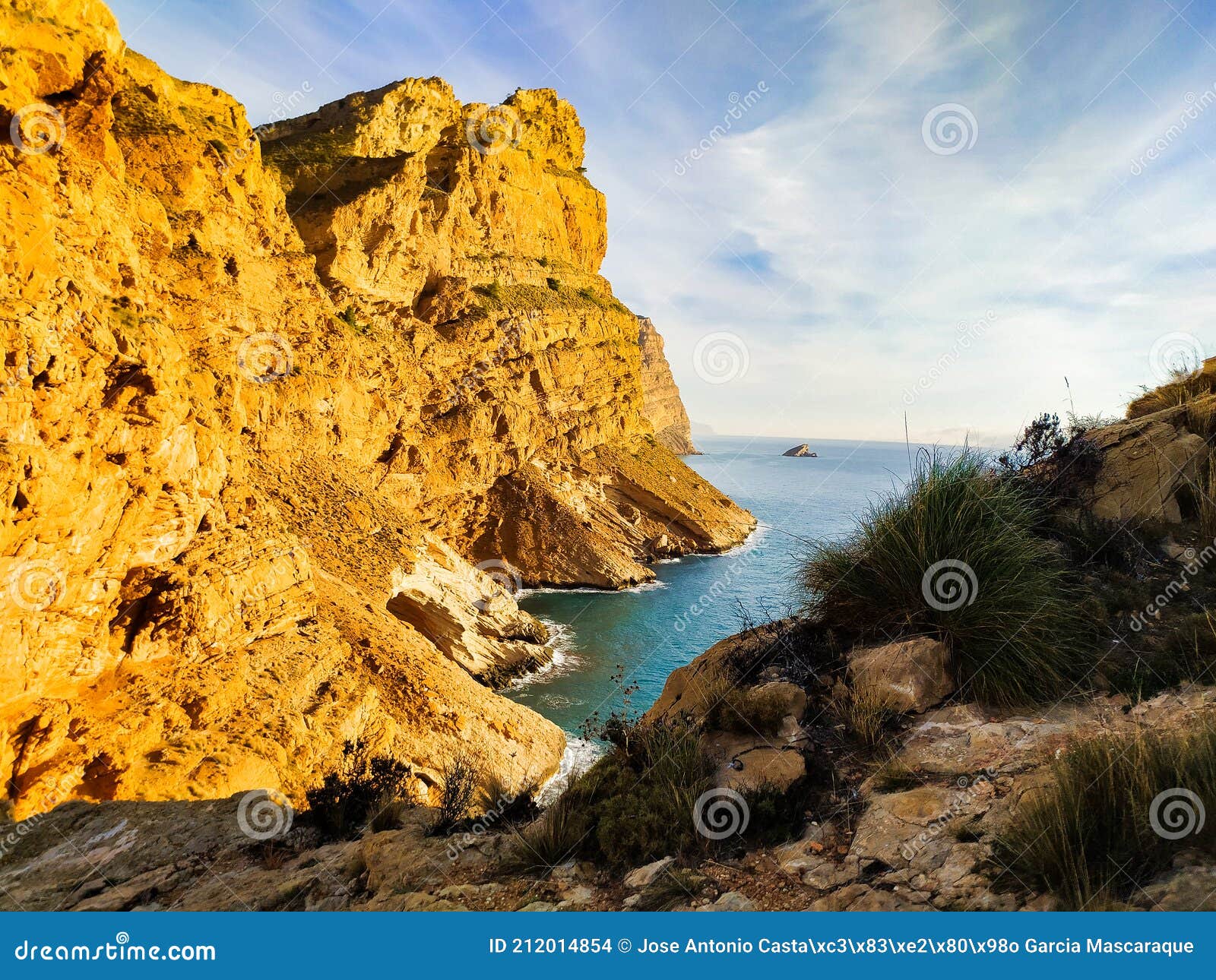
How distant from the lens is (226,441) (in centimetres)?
1186

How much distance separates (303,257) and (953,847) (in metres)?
24.0

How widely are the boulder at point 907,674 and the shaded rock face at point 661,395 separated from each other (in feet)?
420

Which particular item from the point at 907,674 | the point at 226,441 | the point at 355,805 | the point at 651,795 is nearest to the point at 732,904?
the point at 651,795

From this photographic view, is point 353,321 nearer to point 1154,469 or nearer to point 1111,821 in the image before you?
point 1154,469

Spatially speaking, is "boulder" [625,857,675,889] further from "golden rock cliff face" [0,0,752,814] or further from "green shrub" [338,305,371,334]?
"green shrub" [338,305,371,334]

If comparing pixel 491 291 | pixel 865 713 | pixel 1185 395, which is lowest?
pixel 865 713

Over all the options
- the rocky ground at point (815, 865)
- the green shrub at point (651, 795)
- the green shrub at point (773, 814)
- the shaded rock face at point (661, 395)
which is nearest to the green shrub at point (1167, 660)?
the rocky ground at point (815, 865)

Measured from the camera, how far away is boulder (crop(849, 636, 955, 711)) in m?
3.94

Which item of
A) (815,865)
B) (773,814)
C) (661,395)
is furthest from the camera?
(661,395)

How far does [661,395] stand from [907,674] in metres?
137

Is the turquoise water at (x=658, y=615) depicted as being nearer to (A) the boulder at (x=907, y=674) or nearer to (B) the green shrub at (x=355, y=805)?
(A) the boulder at (x=907, y=674)

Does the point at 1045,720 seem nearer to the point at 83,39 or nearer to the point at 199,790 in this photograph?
the point at 199,790

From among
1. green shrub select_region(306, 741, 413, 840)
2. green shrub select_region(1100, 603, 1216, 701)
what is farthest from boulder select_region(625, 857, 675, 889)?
green shrub select_region(306, 741, 413, 840)

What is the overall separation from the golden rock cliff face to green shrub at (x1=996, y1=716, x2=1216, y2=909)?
9.19 meters
